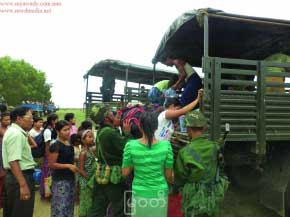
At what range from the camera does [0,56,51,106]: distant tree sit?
153 feet

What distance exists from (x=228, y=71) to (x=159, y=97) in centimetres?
246

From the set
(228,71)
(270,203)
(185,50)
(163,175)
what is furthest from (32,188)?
(185,50)

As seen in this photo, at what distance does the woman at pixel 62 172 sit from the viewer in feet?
12.9

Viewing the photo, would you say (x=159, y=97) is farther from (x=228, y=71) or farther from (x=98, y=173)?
(x=98, y=173)

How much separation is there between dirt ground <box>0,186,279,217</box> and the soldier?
234cm

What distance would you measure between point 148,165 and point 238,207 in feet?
10.4

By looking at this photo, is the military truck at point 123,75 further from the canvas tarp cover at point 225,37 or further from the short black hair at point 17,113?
the short black hair at point 17,113

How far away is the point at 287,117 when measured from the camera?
4.37 meters

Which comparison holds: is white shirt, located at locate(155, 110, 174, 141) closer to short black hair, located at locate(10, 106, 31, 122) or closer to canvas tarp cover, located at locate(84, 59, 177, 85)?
short black hair, located at locate(10, 106, 31, 122)

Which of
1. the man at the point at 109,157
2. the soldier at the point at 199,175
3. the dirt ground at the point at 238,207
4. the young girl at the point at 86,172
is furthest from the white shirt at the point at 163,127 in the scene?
the dirt ground at the point at 238,207

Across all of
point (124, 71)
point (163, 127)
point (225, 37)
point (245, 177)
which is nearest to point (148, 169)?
point (163, 127)

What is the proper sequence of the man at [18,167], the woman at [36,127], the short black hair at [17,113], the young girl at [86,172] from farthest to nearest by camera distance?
the woman at [36,127], the young girl at [86,172], the short black hair at [17,113], the man at [18,167]

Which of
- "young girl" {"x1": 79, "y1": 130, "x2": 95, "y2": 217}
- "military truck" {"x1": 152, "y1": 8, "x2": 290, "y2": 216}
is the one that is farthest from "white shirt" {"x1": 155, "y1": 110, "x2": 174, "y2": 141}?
"young girl" {"x1": 79, "y1": 130, "x2": 95, "y2": 217}

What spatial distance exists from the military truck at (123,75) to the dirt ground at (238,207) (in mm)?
4655
